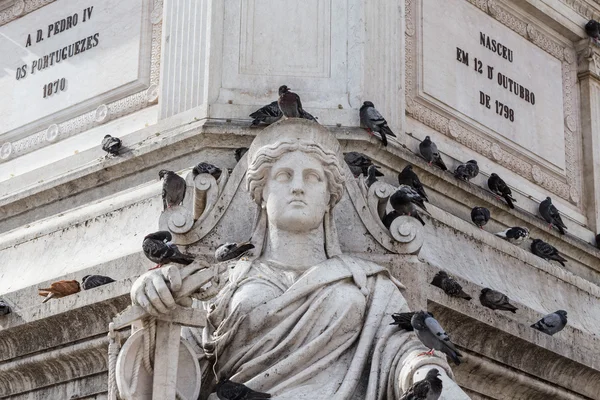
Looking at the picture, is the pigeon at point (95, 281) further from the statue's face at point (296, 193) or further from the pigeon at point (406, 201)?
the pigeon at point (406, 201)

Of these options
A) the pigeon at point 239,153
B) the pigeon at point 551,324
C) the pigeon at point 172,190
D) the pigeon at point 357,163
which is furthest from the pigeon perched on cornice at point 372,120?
the pigeon at point 551,324

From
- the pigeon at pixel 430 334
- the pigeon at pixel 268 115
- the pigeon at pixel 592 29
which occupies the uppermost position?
the pigeon at pixel 592 29

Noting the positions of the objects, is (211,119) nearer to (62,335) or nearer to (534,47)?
(62,335)

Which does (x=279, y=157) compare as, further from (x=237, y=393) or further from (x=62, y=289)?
(x=62, y=289)

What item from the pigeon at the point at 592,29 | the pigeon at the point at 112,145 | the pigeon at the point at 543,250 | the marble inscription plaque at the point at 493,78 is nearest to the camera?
the pigeon at the point at 112,145

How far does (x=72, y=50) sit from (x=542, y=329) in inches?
225

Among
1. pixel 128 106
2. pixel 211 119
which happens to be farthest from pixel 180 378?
pixel 128 106

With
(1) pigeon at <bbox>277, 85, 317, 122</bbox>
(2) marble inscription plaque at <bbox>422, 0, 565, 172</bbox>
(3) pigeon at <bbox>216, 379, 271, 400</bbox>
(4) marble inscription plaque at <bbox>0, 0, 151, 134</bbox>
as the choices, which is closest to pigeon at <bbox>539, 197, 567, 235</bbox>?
(2) marble inscription plaque at <bbox>422, 0, 565, 172</bbox>

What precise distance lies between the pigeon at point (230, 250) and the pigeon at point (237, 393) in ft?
4.02

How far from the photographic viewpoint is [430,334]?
45.5 feet

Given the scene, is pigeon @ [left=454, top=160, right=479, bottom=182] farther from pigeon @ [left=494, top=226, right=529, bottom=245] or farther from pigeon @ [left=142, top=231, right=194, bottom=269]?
pigeon @ [left=142, top=231, right=194, bottom=269]

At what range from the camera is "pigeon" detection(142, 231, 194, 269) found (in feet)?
46.3

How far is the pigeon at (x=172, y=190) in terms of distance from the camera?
15.5 metres

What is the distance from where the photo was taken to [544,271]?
1833 cm
